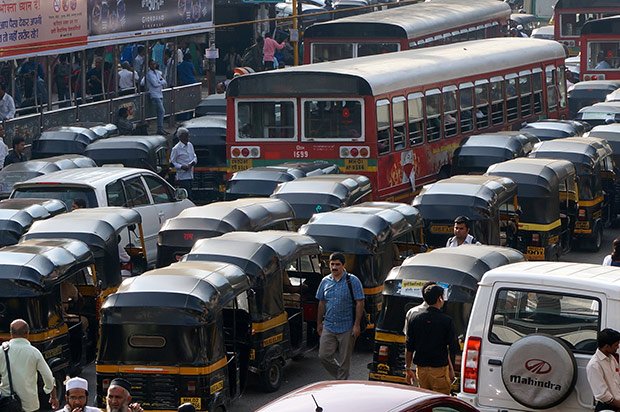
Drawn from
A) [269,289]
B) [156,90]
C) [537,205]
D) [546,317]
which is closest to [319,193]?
[537,205]

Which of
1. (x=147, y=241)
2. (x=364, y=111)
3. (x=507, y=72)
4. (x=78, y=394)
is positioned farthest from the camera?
(x=507, y=72)

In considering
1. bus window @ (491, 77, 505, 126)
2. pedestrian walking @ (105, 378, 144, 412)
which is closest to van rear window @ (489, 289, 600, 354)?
pedestrian walking @ (105, 378, 144, 412)

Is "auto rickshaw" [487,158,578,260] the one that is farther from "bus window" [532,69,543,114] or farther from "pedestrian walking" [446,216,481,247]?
"bus window" [532,69,543,114]

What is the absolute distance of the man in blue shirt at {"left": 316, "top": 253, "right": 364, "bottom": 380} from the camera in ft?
47.3

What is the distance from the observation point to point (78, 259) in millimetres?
15234

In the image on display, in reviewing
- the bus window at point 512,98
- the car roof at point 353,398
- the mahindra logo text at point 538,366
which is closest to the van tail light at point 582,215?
the bus window at point 512,98

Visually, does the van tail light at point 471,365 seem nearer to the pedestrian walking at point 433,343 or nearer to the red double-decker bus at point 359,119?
the pedestrian walking at point 433,343

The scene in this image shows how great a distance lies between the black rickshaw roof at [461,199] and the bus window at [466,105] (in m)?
7.71

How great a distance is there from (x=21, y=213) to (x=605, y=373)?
378 inches

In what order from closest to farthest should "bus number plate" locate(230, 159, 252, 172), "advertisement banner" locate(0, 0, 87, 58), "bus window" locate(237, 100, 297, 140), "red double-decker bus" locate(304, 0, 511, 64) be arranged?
"bus window" locate(237, 100, 297, 140)
"bus number plate" locate(230, 159, 252, 172)
"advertisement banner" locate(0, 0, 87, 58)
"red double-decker bus" locate(304, 0, 511, 64)

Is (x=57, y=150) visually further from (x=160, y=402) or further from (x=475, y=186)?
(x=160, y=402)

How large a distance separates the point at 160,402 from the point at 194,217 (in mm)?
4382

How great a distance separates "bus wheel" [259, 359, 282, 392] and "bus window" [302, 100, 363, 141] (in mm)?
8821

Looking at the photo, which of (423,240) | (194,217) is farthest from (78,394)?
(423,240)
